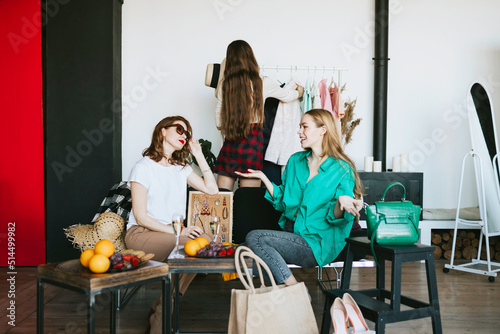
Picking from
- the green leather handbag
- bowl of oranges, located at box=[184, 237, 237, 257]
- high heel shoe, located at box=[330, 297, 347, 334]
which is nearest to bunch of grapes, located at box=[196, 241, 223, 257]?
bowl of oranges, located at box=[184, 237, 237, 257]

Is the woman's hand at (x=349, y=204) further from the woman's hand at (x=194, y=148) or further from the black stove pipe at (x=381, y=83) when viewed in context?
the black stove pipe at (x=381, y=83)

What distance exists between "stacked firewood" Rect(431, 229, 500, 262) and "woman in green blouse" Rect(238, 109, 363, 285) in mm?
2289

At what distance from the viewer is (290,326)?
79.4 inches

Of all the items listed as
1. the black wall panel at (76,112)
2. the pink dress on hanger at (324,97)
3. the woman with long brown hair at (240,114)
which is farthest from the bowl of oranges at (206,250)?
the pink dress on hanger at (324,97)

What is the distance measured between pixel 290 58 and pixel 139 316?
3.16m

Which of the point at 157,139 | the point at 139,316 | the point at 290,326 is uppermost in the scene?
the point at 157,139

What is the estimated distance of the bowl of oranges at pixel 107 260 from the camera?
6.27 ft

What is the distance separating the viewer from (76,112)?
4238 millimetres

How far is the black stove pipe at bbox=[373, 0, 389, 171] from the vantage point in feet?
16.2

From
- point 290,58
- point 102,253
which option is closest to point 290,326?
point 102,253

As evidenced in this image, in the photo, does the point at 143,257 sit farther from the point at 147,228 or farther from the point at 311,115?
the point at 311,115

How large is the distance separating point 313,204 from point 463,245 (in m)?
2.70

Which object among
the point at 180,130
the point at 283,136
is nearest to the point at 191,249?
the point at 180,130

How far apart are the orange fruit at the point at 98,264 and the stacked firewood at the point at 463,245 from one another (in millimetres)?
3674
